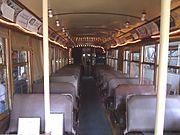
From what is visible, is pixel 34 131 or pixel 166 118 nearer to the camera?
pixel 34 131

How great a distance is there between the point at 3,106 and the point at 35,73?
195 centimetres

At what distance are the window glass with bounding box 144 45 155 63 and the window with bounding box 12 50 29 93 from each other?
2.93 m

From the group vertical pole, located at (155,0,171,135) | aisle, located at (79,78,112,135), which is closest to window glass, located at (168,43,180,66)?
aisle, located at (79,78,112,135)

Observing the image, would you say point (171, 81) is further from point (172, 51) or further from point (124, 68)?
point (124, 68)

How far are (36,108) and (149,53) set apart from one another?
12.1ft

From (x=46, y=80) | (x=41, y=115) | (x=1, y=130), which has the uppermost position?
(x=46, y=80)

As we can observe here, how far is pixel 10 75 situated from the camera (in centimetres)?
313

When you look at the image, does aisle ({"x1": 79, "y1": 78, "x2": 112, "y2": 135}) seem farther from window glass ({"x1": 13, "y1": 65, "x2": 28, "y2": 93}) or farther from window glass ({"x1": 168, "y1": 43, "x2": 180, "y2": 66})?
window glass ({"x1": 168, "y1": 43, "x2": 180, "y2": 66})

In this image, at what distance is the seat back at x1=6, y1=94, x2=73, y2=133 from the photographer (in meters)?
2.75

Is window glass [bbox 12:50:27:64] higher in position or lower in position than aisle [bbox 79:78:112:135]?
higher

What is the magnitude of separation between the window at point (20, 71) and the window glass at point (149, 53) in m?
2.93

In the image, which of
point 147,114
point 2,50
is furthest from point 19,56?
point 147,114

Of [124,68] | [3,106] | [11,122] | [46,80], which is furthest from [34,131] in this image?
[124,68]

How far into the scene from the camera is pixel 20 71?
3.86 m
